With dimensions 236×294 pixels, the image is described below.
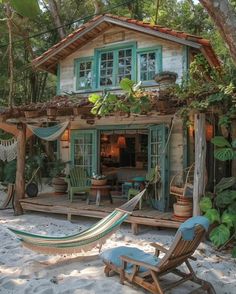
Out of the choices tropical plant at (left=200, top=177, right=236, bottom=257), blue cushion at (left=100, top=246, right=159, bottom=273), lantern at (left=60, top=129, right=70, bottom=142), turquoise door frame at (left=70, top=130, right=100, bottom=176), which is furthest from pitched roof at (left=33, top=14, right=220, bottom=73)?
blue cushion at (left=100, top=246, right=159, bottom=273)

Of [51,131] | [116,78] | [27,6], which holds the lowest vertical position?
[51,131]

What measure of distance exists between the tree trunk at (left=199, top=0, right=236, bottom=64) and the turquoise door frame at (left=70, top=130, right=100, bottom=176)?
19.8ft

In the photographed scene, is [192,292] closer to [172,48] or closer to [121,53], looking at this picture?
[172,48]

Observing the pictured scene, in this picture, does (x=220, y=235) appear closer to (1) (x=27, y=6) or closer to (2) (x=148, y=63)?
(1) (x=27, y=6)

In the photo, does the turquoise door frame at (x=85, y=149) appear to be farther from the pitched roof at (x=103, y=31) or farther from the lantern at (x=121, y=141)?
the lantern at (x=121, y=141)

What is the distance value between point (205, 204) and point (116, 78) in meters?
4.55

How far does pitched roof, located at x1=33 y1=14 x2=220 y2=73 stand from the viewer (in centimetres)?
788

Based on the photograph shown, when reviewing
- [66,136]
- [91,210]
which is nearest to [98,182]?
[91,210]

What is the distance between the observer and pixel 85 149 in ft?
30.4

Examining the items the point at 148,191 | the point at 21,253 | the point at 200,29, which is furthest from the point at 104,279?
the point at 200,29

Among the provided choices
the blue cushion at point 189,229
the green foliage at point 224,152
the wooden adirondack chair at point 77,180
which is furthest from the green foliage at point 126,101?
the blue cushion at point 189,229

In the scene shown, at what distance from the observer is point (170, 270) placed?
379 centimetres

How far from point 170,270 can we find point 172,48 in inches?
230

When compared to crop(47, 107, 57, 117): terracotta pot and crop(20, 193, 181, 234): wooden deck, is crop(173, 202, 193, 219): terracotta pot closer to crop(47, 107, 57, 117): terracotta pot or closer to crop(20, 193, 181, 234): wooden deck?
crop(20, 193, 181, 234): wooden deck
